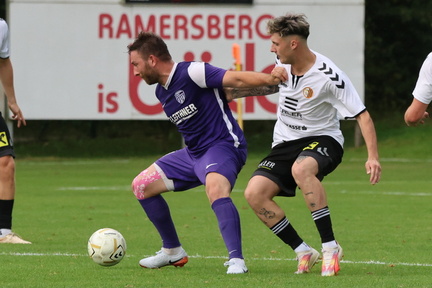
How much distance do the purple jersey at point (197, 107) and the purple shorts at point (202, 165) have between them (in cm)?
7

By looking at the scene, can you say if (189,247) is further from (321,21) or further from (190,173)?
(321,21)

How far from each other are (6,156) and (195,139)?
265 centimetres

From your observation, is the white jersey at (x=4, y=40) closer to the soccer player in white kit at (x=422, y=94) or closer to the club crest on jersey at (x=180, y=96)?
the club crest on jersey at (x=180, y=96)

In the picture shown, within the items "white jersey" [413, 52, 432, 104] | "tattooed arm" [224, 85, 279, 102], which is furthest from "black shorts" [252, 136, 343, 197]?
"white jersey" [413, 52, 432, 104]

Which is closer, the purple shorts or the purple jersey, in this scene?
the purple shorts

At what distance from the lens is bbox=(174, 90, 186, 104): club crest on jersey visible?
8531 millimetres

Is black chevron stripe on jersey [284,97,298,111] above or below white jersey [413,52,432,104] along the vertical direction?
below

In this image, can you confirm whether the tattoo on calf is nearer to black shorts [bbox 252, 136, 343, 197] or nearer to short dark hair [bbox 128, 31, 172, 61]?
black shorts [bbox 252, 136, 343, 197]

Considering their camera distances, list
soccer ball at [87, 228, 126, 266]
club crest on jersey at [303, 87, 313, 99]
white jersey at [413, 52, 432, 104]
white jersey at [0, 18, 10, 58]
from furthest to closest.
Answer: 1. white jersey at [0, 18, 10, 58]
2. soccer ball at [87, 228, 126, 266]
3. club crest on jersey at [303, 87, 313, 99]
4. white jersey at [413, 52, 432, 104]

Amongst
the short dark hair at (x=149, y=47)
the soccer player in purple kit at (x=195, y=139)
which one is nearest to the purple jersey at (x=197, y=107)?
the soccer player in purple kit at (x=195, y=139)

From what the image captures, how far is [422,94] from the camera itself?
689 centimetres

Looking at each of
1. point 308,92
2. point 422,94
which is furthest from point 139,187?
point 422,94

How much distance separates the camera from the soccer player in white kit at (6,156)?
34.7 ft

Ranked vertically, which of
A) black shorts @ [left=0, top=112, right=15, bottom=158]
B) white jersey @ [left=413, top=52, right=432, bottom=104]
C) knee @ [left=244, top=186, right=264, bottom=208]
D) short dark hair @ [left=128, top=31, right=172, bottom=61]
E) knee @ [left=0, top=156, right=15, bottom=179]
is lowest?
knee @ [left=0, top=156, right=15, bottom=179]
